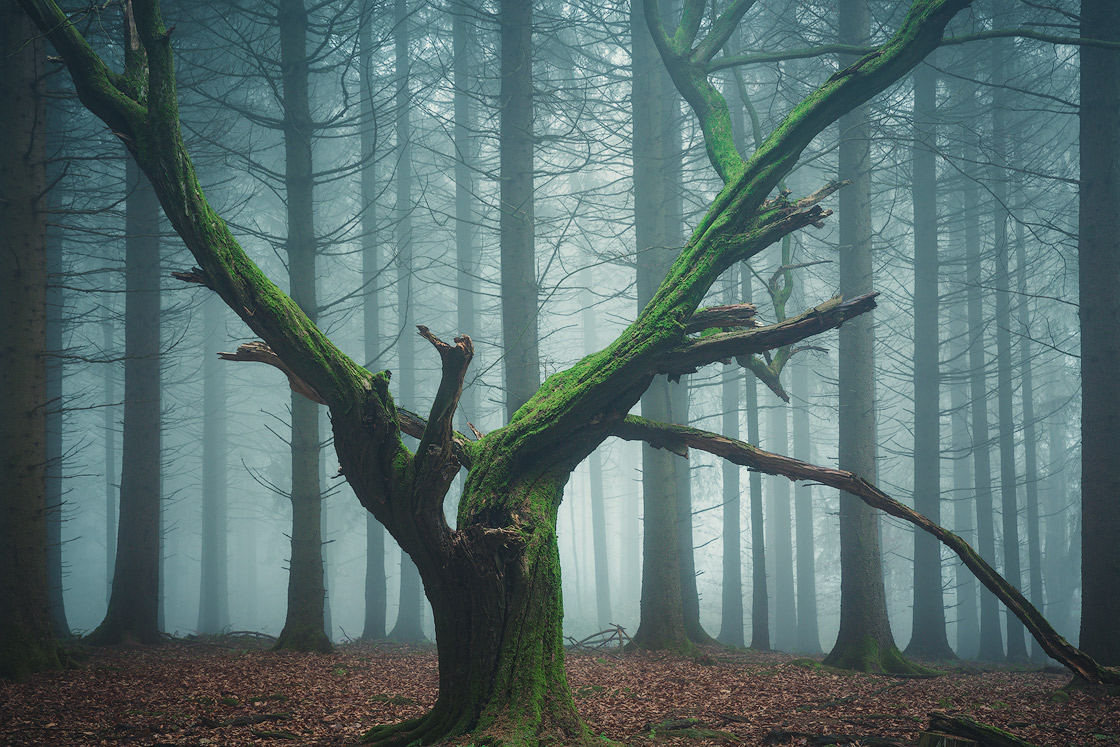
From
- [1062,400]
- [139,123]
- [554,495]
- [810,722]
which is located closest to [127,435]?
[139,123]

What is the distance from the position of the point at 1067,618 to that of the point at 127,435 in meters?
28.7

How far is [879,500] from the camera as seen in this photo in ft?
18.5

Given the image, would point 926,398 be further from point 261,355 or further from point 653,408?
point 261,355

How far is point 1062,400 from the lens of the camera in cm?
2138

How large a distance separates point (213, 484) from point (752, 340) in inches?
901

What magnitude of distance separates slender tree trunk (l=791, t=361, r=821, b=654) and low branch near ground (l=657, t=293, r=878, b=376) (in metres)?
14.4

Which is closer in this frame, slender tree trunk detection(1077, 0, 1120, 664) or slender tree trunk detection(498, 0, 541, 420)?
slender tree trunk detection(1077, 0, 1120, 664)

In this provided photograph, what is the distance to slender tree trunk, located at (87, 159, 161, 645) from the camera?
34.4 ft

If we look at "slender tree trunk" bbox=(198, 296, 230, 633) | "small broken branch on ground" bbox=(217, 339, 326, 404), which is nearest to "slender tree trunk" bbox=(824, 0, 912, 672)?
"small broken branch on ground" bbox=(217, 339, 326, 404)

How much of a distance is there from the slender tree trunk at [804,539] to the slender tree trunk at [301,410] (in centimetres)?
1375

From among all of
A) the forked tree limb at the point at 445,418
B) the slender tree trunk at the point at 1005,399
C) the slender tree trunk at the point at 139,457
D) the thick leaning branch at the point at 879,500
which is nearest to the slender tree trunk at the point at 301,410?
the slender tree trunk at the point at 139,457

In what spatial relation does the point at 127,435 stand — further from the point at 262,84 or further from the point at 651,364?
the point at 651,364

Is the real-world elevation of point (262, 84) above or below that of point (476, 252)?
above

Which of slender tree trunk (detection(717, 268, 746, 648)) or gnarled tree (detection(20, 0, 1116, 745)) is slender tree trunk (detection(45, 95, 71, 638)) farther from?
Result: slender tree trunk (detection(717, 268, 746, 648))
